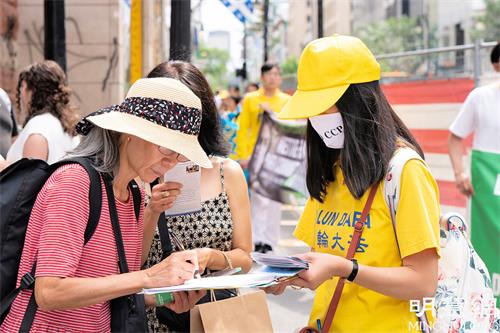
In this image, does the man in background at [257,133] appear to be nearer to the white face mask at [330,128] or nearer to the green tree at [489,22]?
the white face mask at [330,128]

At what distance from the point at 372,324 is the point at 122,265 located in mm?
853

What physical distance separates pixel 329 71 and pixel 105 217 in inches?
35.6

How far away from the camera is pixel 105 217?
2455 millimetres

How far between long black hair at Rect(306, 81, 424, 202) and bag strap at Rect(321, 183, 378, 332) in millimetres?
39

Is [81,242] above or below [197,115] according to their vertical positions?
below

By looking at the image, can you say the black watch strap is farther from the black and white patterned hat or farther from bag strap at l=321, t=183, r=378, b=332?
the black and white patterned hat

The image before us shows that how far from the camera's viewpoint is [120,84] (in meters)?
12.6

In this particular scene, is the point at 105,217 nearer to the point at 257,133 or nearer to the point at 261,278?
the point at 261,278

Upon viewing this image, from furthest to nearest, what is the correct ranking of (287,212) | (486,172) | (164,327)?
1. (287,212)
2. (486,172)
3. (164,327)

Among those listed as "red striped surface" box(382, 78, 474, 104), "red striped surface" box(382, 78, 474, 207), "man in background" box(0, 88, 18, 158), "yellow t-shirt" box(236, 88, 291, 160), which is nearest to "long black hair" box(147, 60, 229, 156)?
"man in background" box(0, 88, 18, 158)

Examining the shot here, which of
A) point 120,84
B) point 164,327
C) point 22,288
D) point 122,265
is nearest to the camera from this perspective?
point 22,288

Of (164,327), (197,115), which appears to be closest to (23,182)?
(197,115)

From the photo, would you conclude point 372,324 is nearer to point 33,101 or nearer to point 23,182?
point 23,182

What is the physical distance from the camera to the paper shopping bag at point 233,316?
248cm
